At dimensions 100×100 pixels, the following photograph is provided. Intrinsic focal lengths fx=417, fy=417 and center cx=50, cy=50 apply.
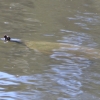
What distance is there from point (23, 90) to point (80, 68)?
174 centimetres

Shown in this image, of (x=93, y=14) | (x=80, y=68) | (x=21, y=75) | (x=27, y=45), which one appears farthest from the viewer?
(x=93, y=14)

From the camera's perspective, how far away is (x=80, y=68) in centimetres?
848

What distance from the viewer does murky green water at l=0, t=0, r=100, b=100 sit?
7199 millimetres

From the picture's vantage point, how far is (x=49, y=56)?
9.22 m

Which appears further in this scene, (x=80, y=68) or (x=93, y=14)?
Result: (x=93, y=14)

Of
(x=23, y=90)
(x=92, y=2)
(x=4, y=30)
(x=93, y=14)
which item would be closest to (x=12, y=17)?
(x=4, y=30)

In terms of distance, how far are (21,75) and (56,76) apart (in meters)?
0.66

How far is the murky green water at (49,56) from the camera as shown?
7.20 meters

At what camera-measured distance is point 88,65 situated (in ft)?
28.4

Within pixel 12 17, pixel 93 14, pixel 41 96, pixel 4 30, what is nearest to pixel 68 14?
pixel 93 14

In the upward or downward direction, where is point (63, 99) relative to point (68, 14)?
downward

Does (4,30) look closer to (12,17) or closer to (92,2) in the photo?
(12,17)

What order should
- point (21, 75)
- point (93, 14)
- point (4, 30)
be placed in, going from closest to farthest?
point (21, 75) → point (4, 30) → point (93, 14)

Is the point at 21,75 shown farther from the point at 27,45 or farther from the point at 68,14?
the point at 68,14
